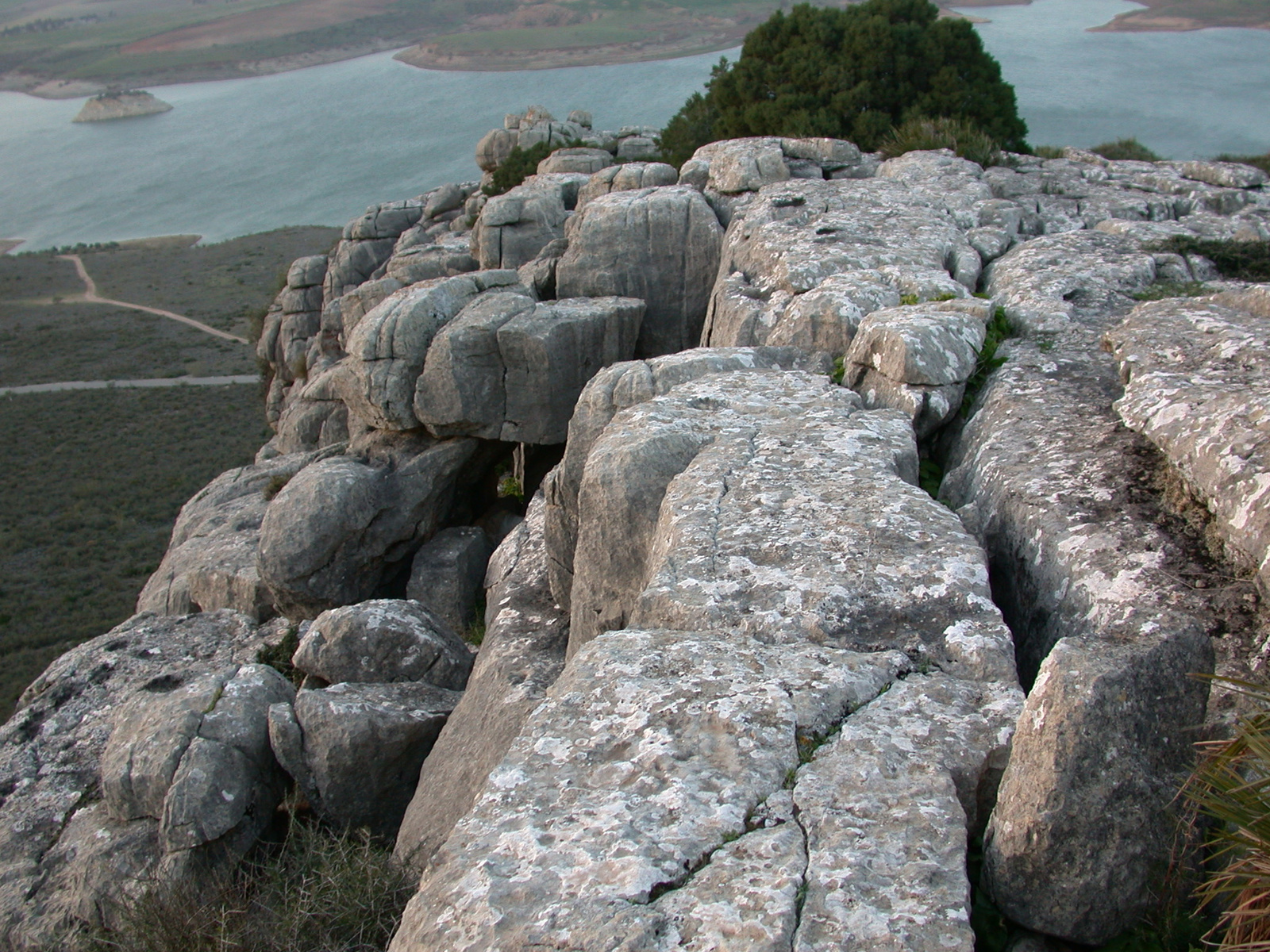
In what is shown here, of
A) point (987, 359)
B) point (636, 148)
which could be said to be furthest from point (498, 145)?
point (987, 359)

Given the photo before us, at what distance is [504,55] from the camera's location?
11225cm

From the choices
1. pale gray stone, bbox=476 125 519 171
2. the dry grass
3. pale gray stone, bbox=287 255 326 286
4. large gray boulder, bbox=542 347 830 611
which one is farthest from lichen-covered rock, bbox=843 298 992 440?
pale gray stone, bbox=287 255 326 286

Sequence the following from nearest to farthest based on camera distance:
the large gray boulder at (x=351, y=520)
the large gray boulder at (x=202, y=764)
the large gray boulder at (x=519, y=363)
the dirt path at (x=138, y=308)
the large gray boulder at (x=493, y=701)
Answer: the large gray boulder at (x=493, y=701) < the large gray boulder at (x=202, y=764) < the large gray boulder at (x=351, y=520) < the large gray boulder at (x=519, y=363) < the dirt path at (x=138, y=308)

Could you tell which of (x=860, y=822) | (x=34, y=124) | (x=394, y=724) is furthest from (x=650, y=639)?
(x=34, y=124)

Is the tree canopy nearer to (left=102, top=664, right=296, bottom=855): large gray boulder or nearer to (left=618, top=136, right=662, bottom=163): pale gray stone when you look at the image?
(left=618, top=136, right=662, bottom=163): pale gray stone

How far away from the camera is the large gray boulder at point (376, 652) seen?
408 inches

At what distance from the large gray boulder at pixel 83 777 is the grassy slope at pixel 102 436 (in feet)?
33.3

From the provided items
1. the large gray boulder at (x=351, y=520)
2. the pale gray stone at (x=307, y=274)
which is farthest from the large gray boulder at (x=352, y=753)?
the pale gray stone at (x=307, y=274)

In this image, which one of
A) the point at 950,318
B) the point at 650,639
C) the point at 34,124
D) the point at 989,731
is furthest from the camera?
the point at 34,124

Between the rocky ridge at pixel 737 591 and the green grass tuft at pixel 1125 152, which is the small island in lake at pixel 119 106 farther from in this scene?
the green grass tuft at pixel 1125 152

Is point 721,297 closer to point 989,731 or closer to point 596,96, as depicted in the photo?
point 989,731

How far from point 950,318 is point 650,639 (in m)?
5.88

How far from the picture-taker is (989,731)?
15.3 ft

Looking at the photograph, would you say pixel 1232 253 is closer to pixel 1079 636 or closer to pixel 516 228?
pixel 1079 636
